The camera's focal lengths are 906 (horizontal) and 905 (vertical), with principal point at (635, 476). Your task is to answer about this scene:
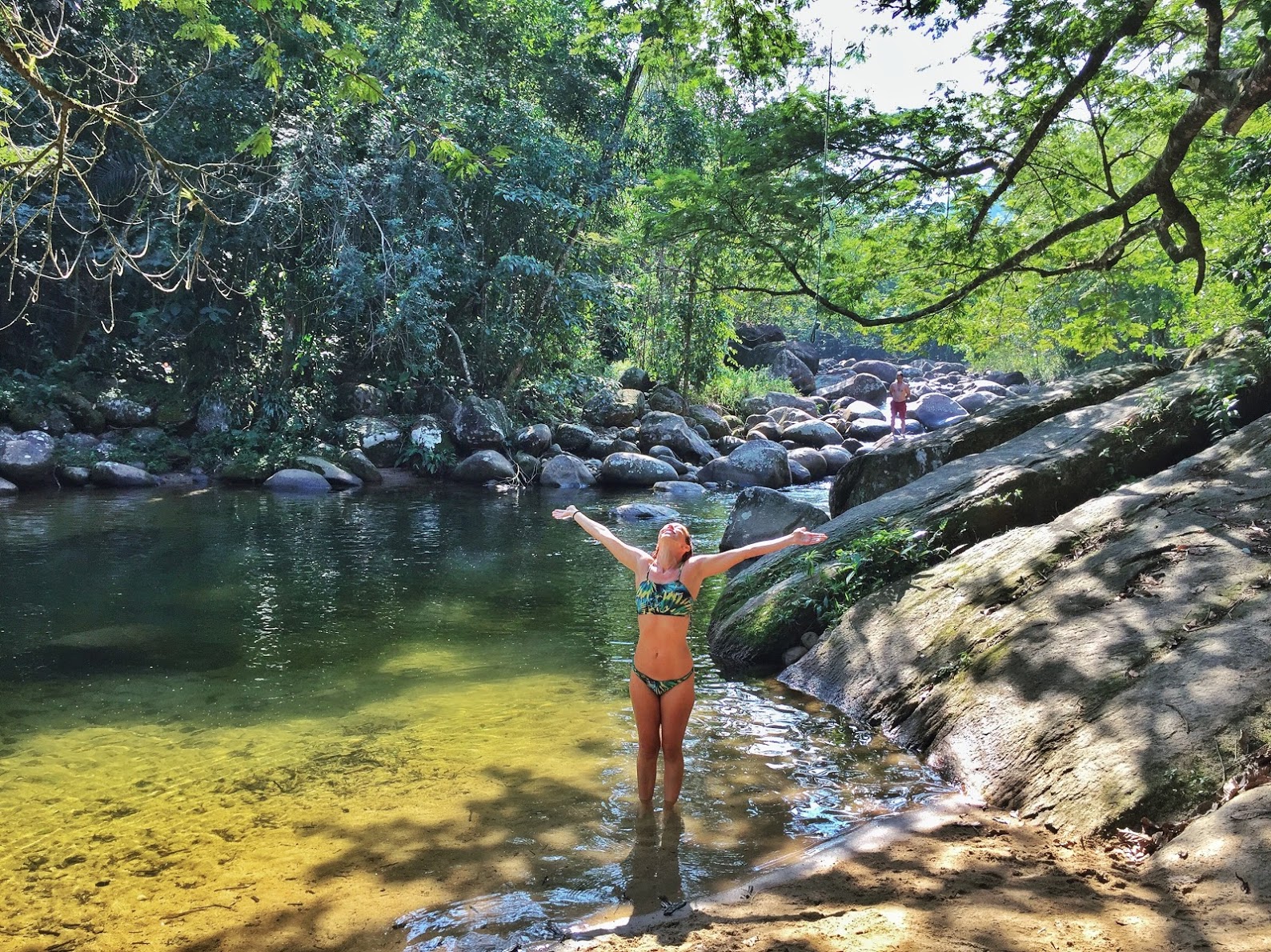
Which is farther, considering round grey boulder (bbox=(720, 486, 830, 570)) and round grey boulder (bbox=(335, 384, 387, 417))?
round grey boulder (bbox=(335, 384, 387, 417))

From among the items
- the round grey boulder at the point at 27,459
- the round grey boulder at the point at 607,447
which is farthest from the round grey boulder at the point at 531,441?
the round grey boulder at the point at 27,459

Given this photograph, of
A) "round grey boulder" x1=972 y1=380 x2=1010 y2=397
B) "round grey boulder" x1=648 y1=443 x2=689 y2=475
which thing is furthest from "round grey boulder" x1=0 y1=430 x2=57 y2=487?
"round grey boulder" x1=972 y1=380 x2=1010 y2=397

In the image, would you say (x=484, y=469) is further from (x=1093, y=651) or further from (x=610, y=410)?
(x=1093, y=651)

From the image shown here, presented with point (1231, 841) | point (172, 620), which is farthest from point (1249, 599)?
point (172, 620)

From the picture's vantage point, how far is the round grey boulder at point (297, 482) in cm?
1808

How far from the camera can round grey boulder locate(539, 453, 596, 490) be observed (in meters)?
19.8

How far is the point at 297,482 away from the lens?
18156 millimetres

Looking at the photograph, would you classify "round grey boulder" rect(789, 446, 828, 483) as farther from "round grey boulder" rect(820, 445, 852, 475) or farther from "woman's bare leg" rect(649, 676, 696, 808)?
"woman's bare leg" rect(649, 676, 696, 808)

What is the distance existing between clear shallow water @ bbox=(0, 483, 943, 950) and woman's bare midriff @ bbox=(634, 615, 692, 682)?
81 cm

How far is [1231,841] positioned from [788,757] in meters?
2.57

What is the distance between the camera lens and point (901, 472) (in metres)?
10.4

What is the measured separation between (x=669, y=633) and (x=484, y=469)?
51.2 feet

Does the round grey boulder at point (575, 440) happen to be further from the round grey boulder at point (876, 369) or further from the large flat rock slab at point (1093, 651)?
the round grey boulder at point (876, 369)

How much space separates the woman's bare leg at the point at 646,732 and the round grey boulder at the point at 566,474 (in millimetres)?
14904
